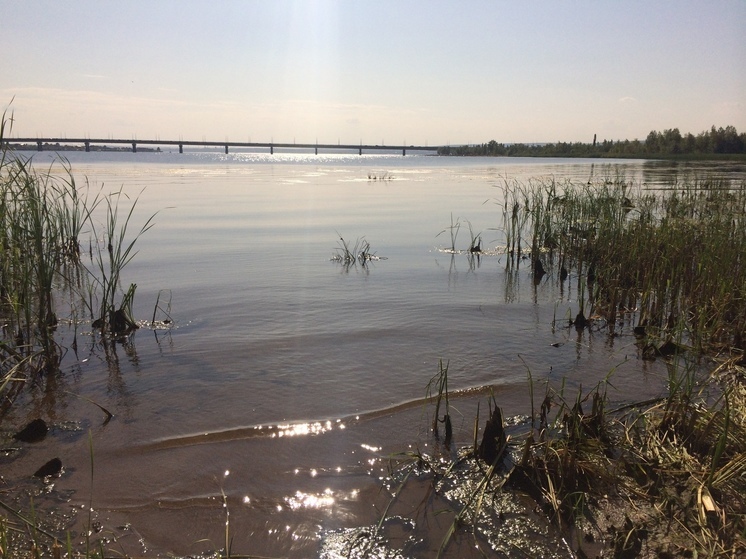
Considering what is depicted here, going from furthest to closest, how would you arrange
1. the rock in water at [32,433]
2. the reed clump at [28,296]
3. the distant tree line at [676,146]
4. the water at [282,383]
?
1. the distant tree line at [676,146]
2. the reed clump at [28,296]
3. the rock in water at [32,433]
4. the water at [282,383]

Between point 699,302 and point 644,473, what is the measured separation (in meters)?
3.30

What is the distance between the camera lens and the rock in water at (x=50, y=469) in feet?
10.9

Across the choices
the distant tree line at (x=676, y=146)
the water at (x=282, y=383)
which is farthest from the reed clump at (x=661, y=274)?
the distant tree line at (x=676, y=146)

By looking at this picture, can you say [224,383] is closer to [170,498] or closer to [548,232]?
[170,498]

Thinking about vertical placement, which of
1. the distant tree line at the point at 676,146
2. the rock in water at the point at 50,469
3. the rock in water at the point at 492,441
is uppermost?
the distant tree line at the point at 676,146

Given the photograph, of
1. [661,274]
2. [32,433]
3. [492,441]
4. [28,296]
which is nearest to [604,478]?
[492,441]

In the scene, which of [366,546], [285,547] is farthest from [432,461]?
[285,547]

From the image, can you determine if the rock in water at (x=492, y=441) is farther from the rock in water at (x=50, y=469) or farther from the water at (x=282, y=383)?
the rock in water at (x=50, y=469)

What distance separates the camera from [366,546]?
9.04 ft

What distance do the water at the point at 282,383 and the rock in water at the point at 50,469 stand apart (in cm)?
8

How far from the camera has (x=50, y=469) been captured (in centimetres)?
334

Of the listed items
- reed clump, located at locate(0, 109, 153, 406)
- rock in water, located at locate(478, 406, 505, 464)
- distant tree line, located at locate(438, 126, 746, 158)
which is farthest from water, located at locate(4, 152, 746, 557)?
distant tree line, located at locate(438, 126, 746, 158)

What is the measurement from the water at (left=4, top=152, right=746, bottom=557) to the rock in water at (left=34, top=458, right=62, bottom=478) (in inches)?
3.0

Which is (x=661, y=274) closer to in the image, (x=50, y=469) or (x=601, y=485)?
(x=601, y=485)
